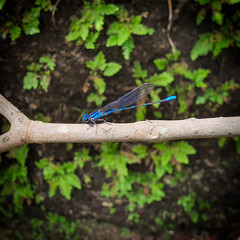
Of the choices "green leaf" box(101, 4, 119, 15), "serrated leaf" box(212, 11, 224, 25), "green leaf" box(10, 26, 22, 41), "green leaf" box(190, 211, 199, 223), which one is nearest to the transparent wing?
"green leaf" box(101, 4, 119, 15)

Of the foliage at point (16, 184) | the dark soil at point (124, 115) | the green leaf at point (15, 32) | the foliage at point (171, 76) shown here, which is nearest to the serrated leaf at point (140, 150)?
the dark soil at point (124, 115)

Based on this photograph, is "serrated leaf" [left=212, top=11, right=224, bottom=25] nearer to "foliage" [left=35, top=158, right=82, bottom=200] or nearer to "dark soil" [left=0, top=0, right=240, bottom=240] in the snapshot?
"dark soil" [left=0, top=0, right=240, bottom=240]

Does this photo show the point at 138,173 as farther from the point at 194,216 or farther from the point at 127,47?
the point at 127,47

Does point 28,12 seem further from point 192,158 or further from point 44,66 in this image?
point 192,158

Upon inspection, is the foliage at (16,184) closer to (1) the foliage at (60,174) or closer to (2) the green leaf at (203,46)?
(1) the foliage at (60,174)

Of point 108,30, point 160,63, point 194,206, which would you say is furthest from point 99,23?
point 194,206
